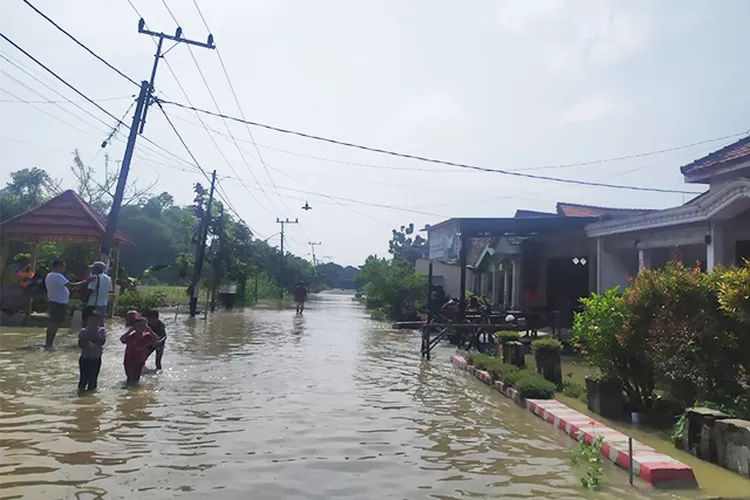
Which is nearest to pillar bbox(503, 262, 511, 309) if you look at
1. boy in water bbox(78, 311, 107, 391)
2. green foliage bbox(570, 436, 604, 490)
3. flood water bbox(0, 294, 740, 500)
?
flood water bbox(0, 294, 740, 500)

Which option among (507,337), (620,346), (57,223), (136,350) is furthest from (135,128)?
(620,346)

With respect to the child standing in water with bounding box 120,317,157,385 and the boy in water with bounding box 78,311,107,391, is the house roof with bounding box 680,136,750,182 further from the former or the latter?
the boy in water with bounding box 78,311,107,391

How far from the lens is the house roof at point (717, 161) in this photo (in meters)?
12.7

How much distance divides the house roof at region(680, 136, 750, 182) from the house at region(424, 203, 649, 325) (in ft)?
8.87

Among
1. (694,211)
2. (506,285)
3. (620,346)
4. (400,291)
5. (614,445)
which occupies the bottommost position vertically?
(614,445)

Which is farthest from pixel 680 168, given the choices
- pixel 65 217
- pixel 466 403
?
pixel 65 217

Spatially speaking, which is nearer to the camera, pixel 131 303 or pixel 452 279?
pixel 131 303

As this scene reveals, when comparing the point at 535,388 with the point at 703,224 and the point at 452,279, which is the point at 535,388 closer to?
the point at 703,224

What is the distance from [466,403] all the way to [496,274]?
68.8ft

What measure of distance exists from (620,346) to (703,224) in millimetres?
6272

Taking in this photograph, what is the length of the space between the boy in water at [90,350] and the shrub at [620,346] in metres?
7.22

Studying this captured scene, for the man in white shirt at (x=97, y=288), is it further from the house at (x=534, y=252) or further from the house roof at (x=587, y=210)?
the house roof at (x=587, y=210)

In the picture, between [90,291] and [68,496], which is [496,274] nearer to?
[90,291]

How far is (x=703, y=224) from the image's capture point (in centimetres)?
1301
